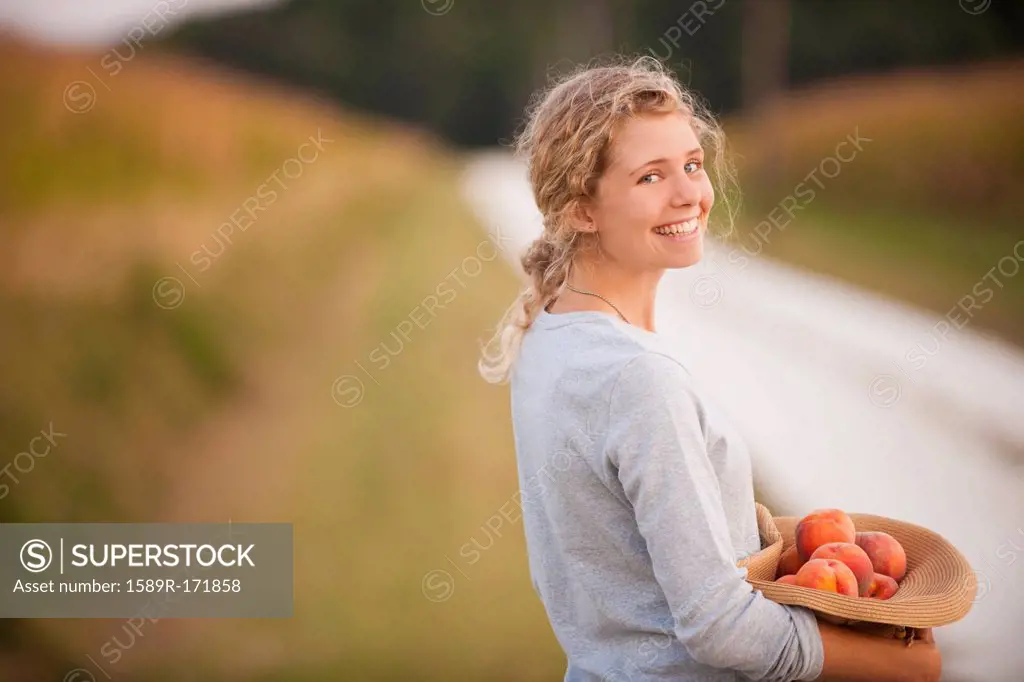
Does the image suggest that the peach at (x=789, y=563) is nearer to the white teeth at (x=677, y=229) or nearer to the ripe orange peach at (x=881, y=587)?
the ripe orange peach at (x=881, y=587)

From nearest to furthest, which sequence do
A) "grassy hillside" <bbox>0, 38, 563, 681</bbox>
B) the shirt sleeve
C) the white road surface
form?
the shirt sleeve, the white road surface, "grassy hillside" <bbox>0, 38, 563, 681</bbox>

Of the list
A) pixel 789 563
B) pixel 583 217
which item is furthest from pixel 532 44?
pixel 789 563

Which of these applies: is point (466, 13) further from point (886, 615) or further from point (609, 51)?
point (886, 615)

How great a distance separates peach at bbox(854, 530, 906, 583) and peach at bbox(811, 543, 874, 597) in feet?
0.14

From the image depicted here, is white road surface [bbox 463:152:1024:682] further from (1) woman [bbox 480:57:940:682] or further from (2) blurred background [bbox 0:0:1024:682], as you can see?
(1) woman [bbox 480:57:940:682]

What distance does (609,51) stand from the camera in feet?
10.8

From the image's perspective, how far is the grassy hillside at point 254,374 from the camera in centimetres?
292

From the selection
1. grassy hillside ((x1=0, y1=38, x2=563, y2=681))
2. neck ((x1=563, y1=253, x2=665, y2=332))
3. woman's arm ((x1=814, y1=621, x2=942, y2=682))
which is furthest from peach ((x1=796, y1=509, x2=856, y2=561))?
grassy hillside ((x1=0, y1=38, x2=563, y2=681))

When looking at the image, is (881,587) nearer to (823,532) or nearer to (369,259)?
(823,532)

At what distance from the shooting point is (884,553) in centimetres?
115

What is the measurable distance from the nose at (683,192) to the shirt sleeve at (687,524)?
22cm

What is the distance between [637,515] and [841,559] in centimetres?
26

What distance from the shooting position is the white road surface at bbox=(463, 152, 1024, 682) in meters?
2.69

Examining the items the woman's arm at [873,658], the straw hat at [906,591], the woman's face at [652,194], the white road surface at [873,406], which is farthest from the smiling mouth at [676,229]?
the white road surface at [873,406]
